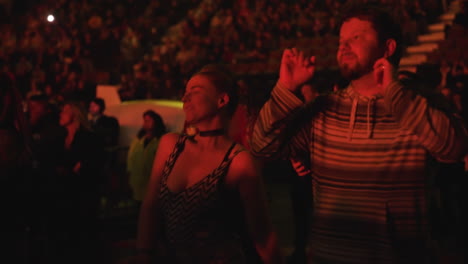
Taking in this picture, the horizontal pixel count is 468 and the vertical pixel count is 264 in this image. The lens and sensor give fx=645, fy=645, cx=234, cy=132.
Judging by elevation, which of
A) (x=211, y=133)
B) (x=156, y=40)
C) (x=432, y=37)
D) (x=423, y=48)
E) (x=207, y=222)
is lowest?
(x=207, y=222)

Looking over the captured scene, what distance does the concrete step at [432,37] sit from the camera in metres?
14.9

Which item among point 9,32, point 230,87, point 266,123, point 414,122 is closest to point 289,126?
point 266,123

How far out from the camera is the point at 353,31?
230cm

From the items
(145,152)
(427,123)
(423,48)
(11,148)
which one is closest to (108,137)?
(145,152)

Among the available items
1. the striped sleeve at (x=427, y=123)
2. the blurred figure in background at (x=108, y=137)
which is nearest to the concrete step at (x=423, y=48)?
the blurred figure in background at (x=108, y=137)

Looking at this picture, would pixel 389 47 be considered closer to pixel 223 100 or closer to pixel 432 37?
pixel 223 100

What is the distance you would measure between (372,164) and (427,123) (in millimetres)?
243

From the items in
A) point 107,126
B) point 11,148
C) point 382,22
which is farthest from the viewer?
point 107,126

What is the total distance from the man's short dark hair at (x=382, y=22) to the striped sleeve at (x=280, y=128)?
14.7 inches

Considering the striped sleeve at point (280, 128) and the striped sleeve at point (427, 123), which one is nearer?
the striped sleeve at point (427, 123)

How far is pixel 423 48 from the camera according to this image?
1458cm

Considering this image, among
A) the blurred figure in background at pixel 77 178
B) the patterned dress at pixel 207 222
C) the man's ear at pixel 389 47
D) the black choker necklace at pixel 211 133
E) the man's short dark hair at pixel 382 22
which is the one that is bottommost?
the blurred figure in background at pixel 77 178

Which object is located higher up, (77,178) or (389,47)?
(389,47)

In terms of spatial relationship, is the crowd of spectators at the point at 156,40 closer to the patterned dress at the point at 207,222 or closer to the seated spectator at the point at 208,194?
the seated spectator at the point at 208,194
